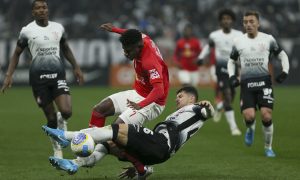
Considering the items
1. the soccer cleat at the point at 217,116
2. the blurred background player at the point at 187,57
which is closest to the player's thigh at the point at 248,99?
the soccer cleat at the point at 217,116

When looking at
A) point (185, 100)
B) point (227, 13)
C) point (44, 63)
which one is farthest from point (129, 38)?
point (227, 13)

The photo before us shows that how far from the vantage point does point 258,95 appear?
514 inches

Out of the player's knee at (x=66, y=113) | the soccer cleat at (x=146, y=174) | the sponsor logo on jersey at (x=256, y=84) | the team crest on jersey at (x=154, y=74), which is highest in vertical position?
the team crest on jersey at (x=154, y=74)

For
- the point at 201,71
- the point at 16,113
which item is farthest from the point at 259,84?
the point at 201,71

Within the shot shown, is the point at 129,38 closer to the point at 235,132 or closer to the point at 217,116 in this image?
the point at 235,132

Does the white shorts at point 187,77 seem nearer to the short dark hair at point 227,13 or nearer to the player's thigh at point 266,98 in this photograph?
the short dark hair at point 227,13

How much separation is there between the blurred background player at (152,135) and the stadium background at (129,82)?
3.03 ft

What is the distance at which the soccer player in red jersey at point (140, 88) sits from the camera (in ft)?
31.9

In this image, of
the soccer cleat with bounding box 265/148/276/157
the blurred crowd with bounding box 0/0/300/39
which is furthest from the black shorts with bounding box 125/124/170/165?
the blurred crowd with bounding box 0/0/300/39

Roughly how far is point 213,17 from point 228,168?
2231 cm

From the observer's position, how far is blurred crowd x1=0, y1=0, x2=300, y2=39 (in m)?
31.7

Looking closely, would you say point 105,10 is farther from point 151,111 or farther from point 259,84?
point 151,111

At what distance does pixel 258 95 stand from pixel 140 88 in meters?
3.26

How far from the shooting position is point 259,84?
13.1 meters
